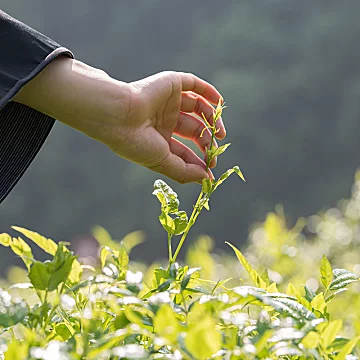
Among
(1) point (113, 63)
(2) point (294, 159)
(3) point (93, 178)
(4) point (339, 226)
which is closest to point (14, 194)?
(3) point (93, 178)

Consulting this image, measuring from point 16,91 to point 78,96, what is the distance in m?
0.13

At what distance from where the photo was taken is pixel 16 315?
372mm

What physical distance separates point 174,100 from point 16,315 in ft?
1.92

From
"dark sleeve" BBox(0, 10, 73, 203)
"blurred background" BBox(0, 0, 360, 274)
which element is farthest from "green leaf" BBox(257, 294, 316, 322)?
"blurred background" BBox(0, 0, 360, 274)

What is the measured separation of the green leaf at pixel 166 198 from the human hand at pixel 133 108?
0.23 metres

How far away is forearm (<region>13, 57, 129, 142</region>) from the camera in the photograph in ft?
2.38

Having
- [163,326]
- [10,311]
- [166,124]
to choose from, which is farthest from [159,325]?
[166,124]

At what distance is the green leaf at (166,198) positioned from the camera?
1.81 ft

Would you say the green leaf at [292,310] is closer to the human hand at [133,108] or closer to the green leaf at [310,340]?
the green leaf at [310,340]

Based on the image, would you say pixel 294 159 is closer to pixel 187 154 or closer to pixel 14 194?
pixel 14 194

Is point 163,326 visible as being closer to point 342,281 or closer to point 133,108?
point 342,281

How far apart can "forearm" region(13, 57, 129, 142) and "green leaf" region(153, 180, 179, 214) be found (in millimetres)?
223

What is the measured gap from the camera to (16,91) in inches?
24.9

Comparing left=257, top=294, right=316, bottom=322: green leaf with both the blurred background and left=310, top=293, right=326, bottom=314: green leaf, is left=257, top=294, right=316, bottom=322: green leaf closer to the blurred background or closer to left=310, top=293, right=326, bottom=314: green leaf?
left=310, top=293, right=326, bottom=314: green leaf
